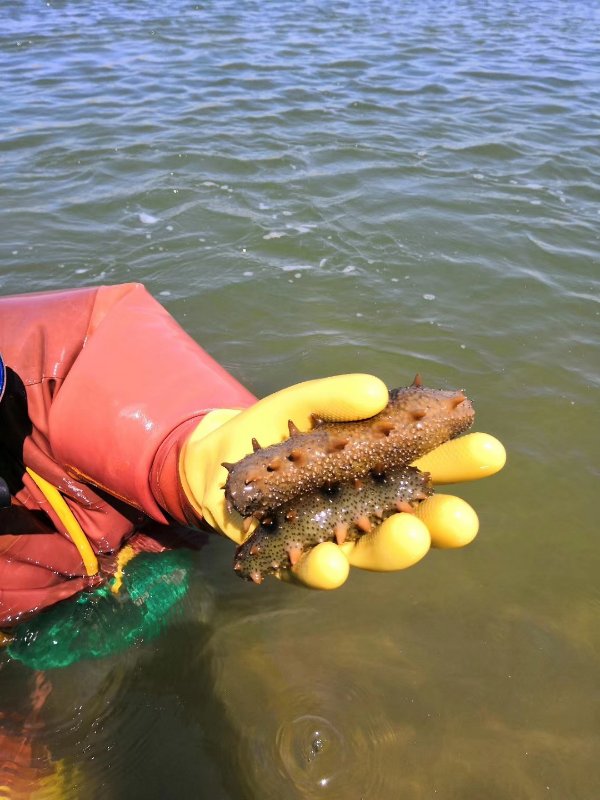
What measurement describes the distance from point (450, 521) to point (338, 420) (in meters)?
0.49

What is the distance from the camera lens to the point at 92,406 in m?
2.41

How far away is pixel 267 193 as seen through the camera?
729 centimetres

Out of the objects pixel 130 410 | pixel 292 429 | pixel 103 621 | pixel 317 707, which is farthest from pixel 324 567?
pixel 103 621

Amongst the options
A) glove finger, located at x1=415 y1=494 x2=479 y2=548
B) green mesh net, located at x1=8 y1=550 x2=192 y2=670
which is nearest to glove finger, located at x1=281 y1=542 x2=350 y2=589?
glove finger, located at x1=415 y1=494 x2=479 y2=548

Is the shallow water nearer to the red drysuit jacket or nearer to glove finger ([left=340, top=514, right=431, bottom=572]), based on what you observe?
the red drysuit jacket

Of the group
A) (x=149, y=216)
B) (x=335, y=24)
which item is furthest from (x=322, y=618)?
(x=335, y=24)

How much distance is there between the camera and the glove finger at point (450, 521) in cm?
199

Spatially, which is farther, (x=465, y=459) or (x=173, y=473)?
(x=173, y=473)

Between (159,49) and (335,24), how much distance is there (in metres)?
4.54

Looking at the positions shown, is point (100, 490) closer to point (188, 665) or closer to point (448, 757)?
point (188, 665)

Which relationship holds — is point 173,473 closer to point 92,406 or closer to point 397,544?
point 92,406

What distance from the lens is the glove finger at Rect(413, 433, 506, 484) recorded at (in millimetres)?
2081

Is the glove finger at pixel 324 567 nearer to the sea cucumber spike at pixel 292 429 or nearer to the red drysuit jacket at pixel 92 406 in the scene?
the sea cucumber spike at pixel 292 429

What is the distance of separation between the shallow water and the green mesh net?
0.28 feet
